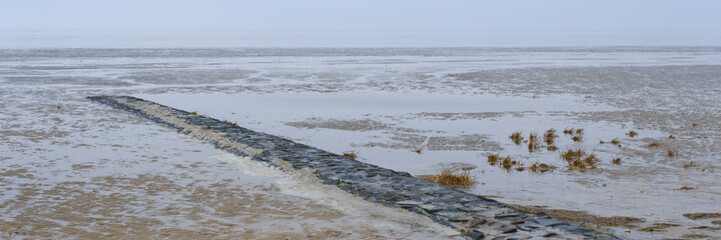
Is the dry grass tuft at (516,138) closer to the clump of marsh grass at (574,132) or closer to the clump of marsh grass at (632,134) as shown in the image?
the clump of marsh grass at (574,132)

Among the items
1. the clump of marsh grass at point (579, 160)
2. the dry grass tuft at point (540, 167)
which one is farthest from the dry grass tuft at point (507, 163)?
the clump of marsh grass at point (579, 160)

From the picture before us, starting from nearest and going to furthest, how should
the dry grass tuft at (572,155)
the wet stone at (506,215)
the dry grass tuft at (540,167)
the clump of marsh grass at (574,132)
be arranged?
the wet stone at (506,215), the dry grass tuft at (540,167), the dry grass tuft at (572,155), the clump of marsh grass at (574,132)

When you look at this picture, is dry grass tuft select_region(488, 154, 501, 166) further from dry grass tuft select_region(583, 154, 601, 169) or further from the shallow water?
dry grass tuft select_region(583, 154, 601, 169)

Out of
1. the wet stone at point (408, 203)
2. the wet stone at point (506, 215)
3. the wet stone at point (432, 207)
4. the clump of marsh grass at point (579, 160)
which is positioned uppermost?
the wet stone at point (506, 215)

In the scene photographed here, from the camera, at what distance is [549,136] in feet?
49.9

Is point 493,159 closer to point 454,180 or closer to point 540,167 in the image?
point 540,167

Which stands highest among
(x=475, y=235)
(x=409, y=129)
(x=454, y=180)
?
(x=475, y=235)

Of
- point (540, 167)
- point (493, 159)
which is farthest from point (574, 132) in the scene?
point (540, 167)

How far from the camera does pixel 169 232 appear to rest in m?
8.11

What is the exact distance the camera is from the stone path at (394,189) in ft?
26.7

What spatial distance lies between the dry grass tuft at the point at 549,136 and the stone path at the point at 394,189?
4631mm

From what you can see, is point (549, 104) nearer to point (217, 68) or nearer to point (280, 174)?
point (280, 174)

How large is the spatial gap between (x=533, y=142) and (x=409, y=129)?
10.2ft

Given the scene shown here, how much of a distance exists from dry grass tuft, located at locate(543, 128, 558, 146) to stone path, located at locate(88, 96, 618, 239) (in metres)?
4.63
